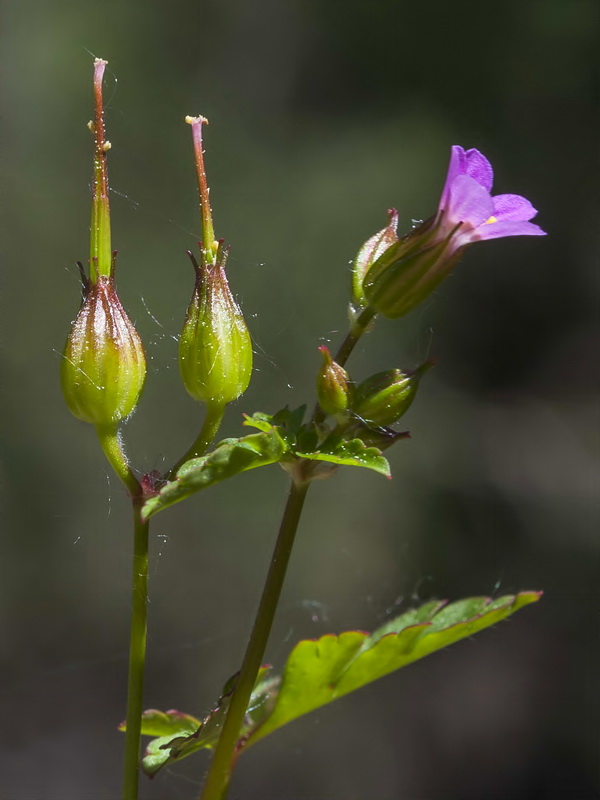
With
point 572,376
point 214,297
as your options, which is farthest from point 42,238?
point 214,297

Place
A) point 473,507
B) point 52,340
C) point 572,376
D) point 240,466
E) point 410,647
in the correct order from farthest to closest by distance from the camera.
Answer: point 572,376 → point 473,507 → point 52,340 → point 410,647 → point 240,466

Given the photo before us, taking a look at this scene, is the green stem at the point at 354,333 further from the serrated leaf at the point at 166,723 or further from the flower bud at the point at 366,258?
the serrated leaf at the point at 166,723

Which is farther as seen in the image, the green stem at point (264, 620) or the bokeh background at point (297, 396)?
the bokeh background at point (297, 396)

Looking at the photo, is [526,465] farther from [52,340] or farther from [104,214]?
[104,214]

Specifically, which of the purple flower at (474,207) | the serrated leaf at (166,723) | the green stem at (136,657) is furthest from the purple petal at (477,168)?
the serrated leaf at (166,723)

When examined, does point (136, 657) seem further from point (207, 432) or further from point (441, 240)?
point (441, 240)
